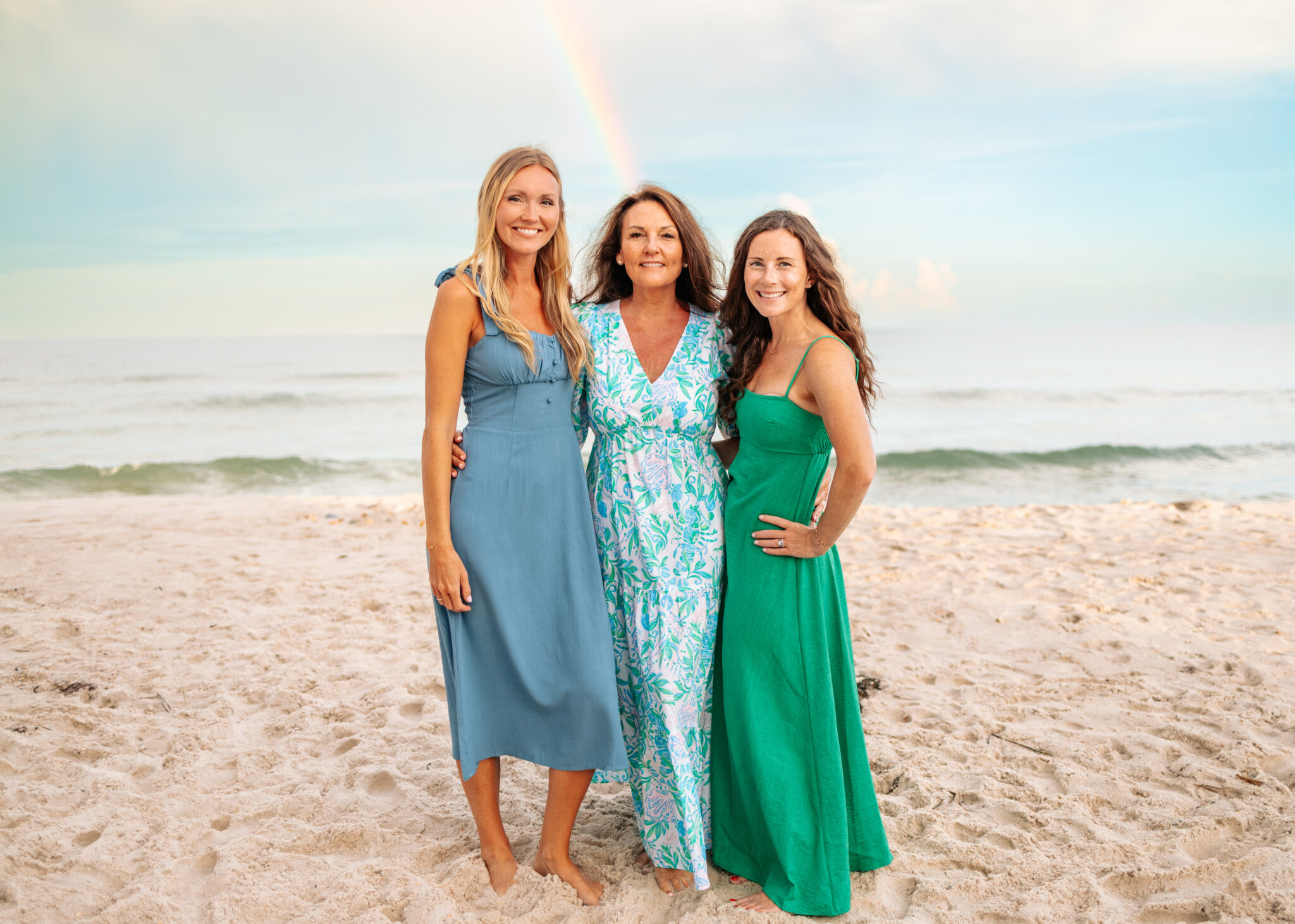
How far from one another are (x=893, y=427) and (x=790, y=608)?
18.4m

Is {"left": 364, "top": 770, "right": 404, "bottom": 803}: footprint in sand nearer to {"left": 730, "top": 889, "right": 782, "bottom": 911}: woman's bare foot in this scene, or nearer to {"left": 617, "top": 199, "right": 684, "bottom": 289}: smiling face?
{"left": 730, "top": 889, "right": 782, "bottom": 911}: woman's bare foot

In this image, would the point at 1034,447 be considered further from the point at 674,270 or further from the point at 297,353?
the point at 297,353

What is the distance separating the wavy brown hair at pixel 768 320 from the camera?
2.69 metres

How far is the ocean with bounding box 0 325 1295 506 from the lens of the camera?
13.7m

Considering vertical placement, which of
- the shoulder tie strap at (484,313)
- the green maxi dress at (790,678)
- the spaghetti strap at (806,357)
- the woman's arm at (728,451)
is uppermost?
the shoulder tie strap at (484,313)

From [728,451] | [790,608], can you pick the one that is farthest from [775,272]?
[790,608]

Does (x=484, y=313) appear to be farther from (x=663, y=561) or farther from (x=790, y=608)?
(x=790, y=608)

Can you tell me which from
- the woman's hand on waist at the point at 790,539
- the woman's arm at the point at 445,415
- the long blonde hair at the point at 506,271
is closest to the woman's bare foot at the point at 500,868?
the woman's arm at the point at 445,415

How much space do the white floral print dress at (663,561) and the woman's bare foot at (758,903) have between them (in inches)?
6.1

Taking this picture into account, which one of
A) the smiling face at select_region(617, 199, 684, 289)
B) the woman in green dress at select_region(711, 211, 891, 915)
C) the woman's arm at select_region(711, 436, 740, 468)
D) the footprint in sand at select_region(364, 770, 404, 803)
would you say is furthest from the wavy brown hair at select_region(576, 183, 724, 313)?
the footprint in sand at select_region(364, 770, 404, 803)

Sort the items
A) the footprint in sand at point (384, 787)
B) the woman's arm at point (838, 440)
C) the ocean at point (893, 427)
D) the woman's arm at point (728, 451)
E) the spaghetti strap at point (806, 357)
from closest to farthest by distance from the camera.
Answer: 1. the woman's arm at point (838, 440)
2. the spaghetti strap at point (806, 357)
3. the woman's arm at point (728, 451)
4. the footprint in sand at point (384, 787)
5. the ocean at point (893, 427)

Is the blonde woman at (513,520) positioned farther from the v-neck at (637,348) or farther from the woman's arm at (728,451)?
the woman's arm at (728,451)

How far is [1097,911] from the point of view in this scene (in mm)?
2539

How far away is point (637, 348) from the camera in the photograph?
9.38 feet
